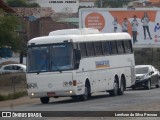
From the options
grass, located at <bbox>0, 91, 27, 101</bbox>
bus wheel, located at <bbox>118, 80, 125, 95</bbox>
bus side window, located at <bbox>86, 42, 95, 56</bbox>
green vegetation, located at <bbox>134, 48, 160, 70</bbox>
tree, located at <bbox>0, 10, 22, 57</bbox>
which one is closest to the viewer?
bus side window, located at <bbox>86, 42, 95, 56</bbox>

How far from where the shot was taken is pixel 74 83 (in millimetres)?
32750

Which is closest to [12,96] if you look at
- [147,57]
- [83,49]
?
[83,49]

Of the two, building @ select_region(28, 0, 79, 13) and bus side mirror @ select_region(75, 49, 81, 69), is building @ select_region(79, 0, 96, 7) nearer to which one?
building @ select_region(28, 0, 79, 13)

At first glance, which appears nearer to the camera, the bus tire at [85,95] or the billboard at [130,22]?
the bus tire at [85,95]

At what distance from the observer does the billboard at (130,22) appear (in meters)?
70.6

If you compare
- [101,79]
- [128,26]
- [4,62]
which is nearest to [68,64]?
[101,79]

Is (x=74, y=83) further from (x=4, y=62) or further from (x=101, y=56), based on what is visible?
(x=4, y=62)

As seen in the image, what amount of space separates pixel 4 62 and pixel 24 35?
599cm

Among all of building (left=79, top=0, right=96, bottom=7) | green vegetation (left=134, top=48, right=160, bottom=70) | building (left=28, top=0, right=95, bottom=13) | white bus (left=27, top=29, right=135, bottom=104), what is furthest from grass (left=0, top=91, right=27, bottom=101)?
building (left=79, top=0, right=96, bottom=7)

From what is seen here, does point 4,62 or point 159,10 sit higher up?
point 159,10

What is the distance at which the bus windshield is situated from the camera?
32875 millimetres

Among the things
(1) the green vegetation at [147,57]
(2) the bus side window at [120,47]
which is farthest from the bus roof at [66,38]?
(1) the green vegetation at [147,57]

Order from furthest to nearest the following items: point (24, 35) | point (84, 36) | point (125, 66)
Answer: point (24, 35), point (125, 66), point (84, 36)

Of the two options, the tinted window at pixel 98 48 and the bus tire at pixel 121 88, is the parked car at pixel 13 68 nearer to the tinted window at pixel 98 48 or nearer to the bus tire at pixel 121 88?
the bus tire at pixel 121 88
